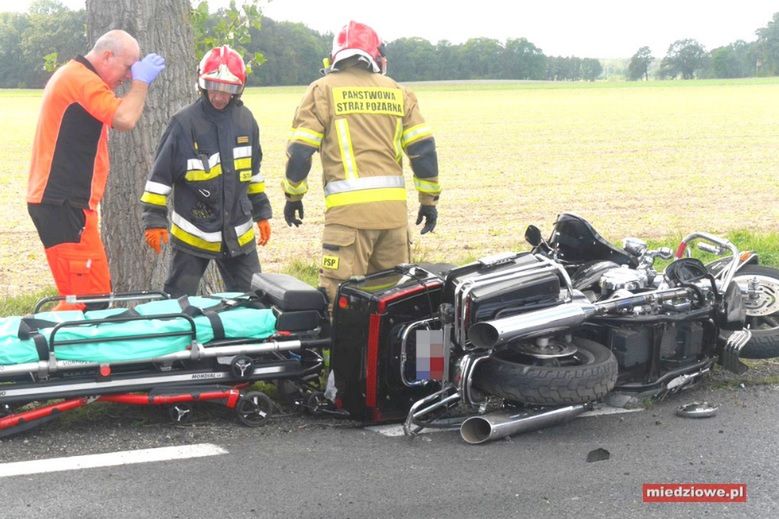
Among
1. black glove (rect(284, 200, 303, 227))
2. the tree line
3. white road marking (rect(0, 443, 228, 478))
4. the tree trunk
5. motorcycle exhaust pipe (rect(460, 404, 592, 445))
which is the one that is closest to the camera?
white road marking (rect(0, 443, 228, 478))

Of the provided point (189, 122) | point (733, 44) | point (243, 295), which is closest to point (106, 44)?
point (189, 122)

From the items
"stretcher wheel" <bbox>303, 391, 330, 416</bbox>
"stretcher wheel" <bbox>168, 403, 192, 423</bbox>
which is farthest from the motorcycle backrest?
"stretcher wheel" <bbox>168, 403, 192, 423</bbox>

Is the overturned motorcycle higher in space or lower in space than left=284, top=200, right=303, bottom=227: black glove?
lower

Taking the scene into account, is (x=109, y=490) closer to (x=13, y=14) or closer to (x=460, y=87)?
(x=13, y=14)

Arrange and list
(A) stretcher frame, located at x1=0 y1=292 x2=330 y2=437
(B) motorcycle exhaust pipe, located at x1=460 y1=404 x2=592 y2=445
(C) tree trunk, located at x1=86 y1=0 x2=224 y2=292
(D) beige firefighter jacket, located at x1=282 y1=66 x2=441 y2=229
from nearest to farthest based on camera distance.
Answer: (A) stretcher frame, located at x1=0 y1=292 x2=330 y2=437 < (B) motorcycle exhaust pipe, located at x1=460 y1=404 x2=592 y2=445 < (D) beige firefighter jacket, located at x1=282 y1=66 x2=441 y2=229 < (C) tree trunk, located at x1=86 y1=0 x2=224 y2=292

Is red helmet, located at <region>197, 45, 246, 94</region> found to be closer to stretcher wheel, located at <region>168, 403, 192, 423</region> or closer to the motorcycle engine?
stretcher wheel, located at <region>168, 403, 192, 423</region>

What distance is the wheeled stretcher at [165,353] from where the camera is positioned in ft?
14.3

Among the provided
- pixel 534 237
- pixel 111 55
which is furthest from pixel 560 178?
pixel 111 55

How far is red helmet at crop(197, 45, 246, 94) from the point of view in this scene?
18.4 ft

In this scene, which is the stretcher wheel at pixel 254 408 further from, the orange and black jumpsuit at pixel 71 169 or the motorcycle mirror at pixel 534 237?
the motorcycle mirror at pixel 534 237

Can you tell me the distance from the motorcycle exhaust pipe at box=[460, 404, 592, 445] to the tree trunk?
305 cm

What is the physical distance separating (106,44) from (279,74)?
264 feet

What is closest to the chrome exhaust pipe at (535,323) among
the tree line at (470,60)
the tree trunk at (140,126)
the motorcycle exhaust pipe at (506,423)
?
the motorcycle exhaust pipe at (506,423)

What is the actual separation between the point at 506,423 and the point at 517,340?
427 millimetres
